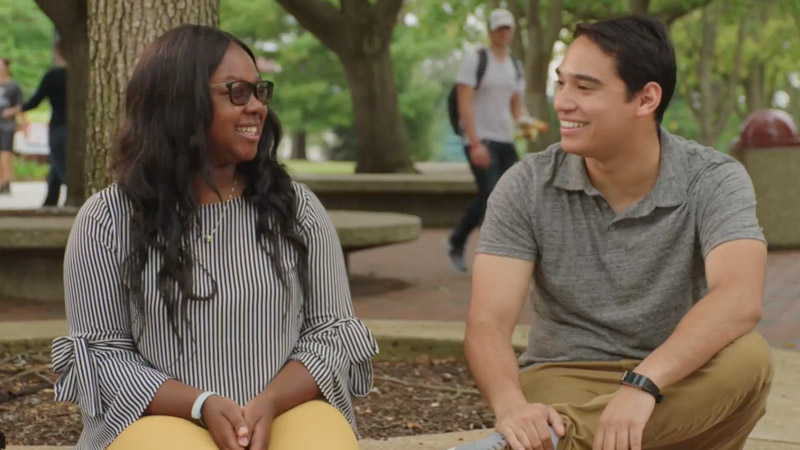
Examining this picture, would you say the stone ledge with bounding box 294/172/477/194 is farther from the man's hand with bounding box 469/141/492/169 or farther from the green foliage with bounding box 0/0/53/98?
the green foliage with bounding box 0/0/53/98

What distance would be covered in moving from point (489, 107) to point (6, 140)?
33.2 ft

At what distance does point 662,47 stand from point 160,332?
1419 mm

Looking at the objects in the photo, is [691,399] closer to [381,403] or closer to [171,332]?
[171,332]

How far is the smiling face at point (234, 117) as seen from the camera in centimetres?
297

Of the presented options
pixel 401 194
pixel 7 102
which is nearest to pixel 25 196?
pixel 7 102

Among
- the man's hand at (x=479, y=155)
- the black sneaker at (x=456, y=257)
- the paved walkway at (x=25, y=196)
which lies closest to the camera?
the man's hand at (x=479, y=155)

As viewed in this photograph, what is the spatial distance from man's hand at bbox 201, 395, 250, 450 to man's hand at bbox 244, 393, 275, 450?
15mm

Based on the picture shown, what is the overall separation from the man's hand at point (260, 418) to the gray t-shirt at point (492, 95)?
672 centimetres

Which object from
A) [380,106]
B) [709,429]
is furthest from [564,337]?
[380,106]

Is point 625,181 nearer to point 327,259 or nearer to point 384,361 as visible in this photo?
point 327,259

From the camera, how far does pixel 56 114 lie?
12.8 metres

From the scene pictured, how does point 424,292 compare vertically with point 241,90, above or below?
below

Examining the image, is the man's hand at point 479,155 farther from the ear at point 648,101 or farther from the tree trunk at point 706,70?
the tree trunk at point 706,70

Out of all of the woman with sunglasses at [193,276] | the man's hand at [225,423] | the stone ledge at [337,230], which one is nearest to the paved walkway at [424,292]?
the stone ledge at [337,230]
